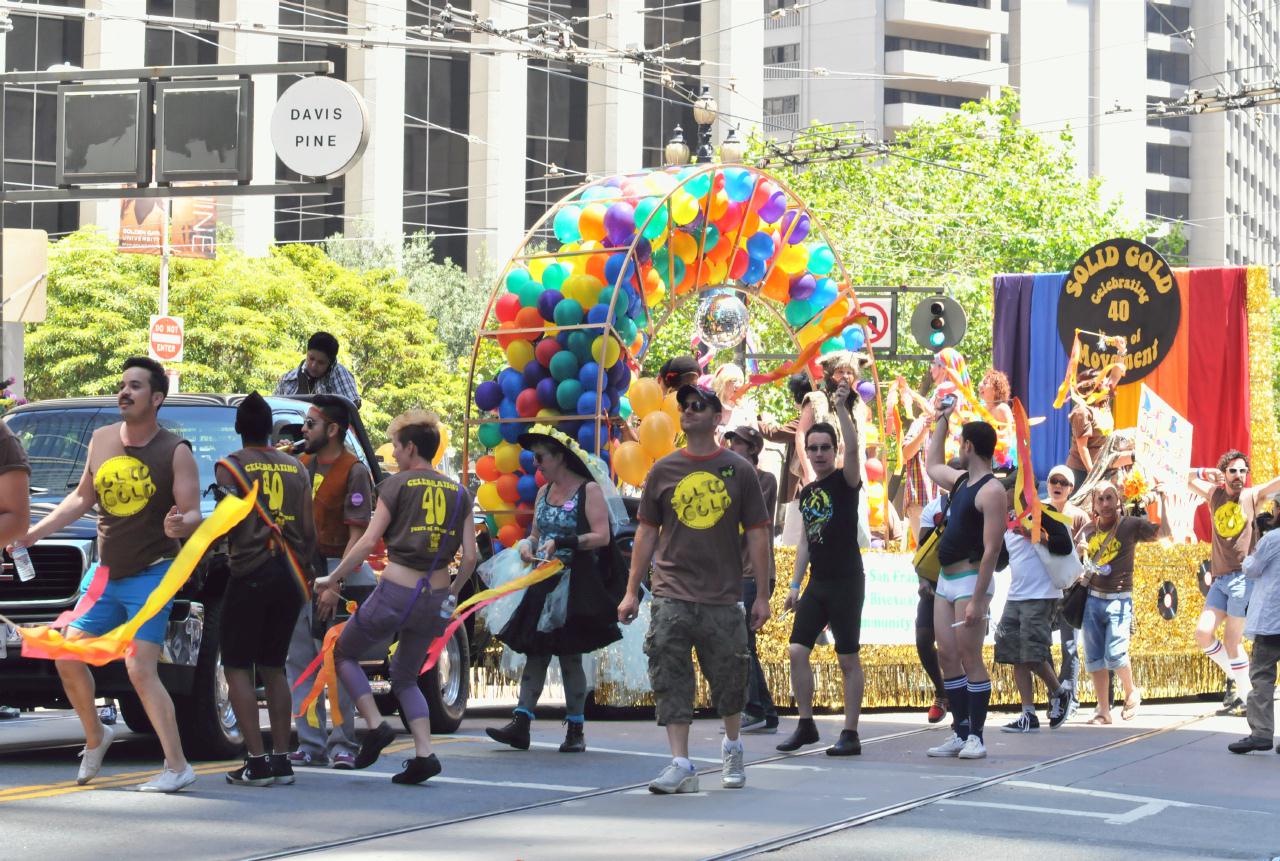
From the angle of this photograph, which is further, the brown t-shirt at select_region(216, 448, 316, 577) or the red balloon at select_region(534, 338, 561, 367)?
the red balloon at select_region(534, 338, 561, 367)

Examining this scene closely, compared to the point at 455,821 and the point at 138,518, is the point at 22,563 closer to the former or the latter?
the point at 138,518

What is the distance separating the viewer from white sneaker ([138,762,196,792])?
29.7 ft

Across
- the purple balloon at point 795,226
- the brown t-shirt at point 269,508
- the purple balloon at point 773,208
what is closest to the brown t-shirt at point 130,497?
the brown t-shirt at point 269,508

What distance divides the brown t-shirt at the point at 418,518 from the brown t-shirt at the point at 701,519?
0.97 metres

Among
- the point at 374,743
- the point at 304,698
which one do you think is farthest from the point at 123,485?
the point at 304,698

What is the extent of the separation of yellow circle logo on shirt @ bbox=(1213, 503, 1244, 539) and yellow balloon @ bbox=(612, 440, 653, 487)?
4.30m

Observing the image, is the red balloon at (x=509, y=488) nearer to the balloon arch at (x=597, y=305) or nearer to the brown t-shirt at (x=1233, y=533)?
the balloon arch at (x=597, y=305)

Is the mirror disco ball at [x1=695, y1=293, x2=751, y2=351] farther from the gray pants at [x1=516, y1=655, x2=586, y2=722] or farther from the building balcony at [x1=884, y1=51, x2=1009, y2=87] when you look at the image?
the building balcony at [x1=884, y1=51, x2=1009, y2=87]

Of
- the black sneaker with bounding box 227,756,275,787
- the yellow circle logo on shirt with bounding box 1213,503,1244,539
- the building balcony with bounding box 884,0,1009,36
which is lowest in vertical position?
the black sneaker with bounding box 227,756,275,787

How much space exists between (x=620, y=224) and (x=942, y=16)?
249ft

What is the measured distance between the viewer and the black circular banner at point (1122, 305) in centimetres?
2172

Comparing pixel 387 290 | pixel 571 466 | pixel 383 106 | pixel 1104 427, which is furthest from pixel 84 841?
pixel 383 106

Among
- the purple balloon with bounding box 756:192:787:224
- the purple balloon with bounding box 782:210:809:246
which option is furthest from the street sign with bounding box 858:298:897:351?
the purple balloon with bounding box 756:192:787:224

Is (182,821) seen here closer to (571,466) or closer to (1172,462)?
(571,466)
